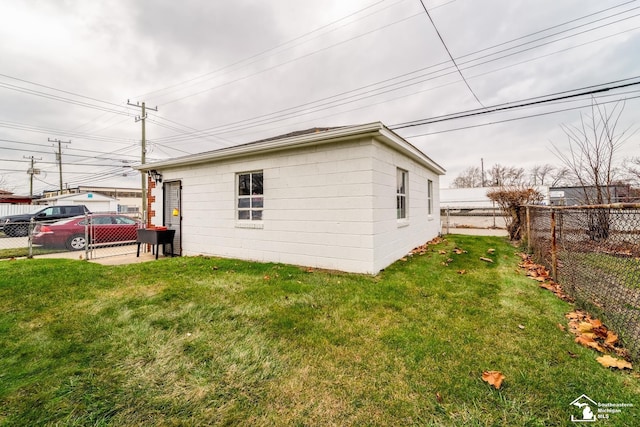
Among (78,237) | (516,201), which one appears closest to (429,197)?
(516,201)

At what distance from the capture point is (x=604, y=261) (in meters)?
3.40

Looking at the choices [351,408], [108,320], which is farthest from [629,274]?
[108,320]

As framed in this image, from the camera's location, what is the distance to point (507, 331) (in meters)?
2.90

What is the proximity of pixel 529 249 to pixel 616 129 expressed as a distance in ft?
12.6

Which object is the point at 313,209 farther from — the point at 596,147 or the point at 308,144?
the point at 596,147

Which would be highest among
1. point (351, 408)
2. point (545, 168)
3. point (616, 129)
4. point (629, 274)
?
point (545, 168)

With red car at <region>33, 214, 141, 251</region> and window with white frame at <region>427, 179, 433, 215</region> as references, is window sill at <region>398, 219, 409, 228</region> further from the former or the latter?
red car at <region>33, 214, 141, 251</region>

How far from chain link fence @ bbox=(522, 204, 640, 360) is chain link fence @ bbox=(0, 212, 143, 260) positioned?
11656 mm

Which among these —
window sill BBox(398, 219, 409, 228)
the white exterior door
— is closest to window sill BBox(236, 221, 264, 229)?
the white exterior door

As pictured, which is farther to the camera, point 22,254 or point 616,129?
point 22,254

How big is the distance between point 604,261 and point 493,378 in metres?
2.77

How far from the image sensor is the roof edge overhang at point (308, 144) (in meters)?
5.08

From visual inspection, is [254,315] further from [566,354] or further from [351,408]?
[566,354]

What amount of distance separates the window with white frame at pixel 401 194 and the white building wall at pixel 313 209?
263 mm
